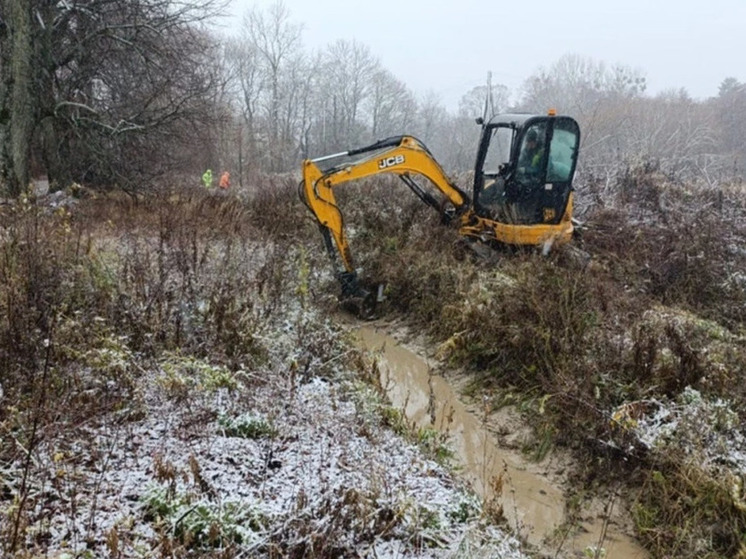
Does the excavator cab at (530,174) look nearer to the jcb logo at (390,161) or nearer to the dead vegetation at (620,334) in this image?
the dead vegetation at (620,334)

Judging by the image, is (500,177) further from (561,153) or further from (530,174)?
(561,153)

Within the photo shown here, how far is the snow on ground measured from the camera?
2.74 meters

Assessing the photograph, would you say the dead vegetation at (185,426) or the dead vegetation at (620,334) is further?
the dead vegetation at (620,334)

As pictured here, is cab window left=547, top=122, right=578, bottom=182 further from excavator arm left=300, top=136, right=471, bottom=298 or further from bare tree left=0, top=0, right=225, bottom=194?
bare tree left=0, top=0, right=225, bottom=194

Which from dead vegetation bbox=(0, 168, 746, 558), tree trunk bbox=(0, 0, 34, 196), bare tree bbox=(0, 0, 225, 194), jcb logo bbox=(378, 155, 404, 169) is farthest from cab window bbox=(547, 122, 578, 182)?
tree trunk bbox=(0, 0, 34, 196)

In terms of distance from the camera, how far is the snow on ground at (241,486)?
274 cm

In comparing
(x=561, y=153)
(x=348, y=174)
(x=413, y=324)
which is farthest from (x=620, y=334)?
(x=348, y=174)

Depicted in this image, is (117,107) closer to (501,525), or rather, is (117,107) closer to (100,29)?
(100,29)

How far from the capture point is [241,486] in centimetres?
328

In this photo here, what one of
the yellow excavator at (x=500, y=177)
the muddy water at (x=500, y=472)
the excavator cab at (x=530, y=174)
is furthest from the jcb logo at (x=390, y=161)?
the muddy water at (x=500, y=472)

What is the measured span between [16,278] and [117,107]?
10.5 metres

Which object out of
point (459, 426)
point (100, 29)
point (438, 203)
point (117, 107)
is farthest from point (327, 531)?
point (117, 107)

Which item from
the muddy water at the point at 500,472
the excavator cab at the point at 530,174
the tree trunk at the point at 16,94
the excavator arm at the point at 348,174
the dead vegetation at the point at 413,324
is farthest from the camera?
the tree trunk at the point at 16,94

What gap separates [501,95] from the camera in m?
52.8
